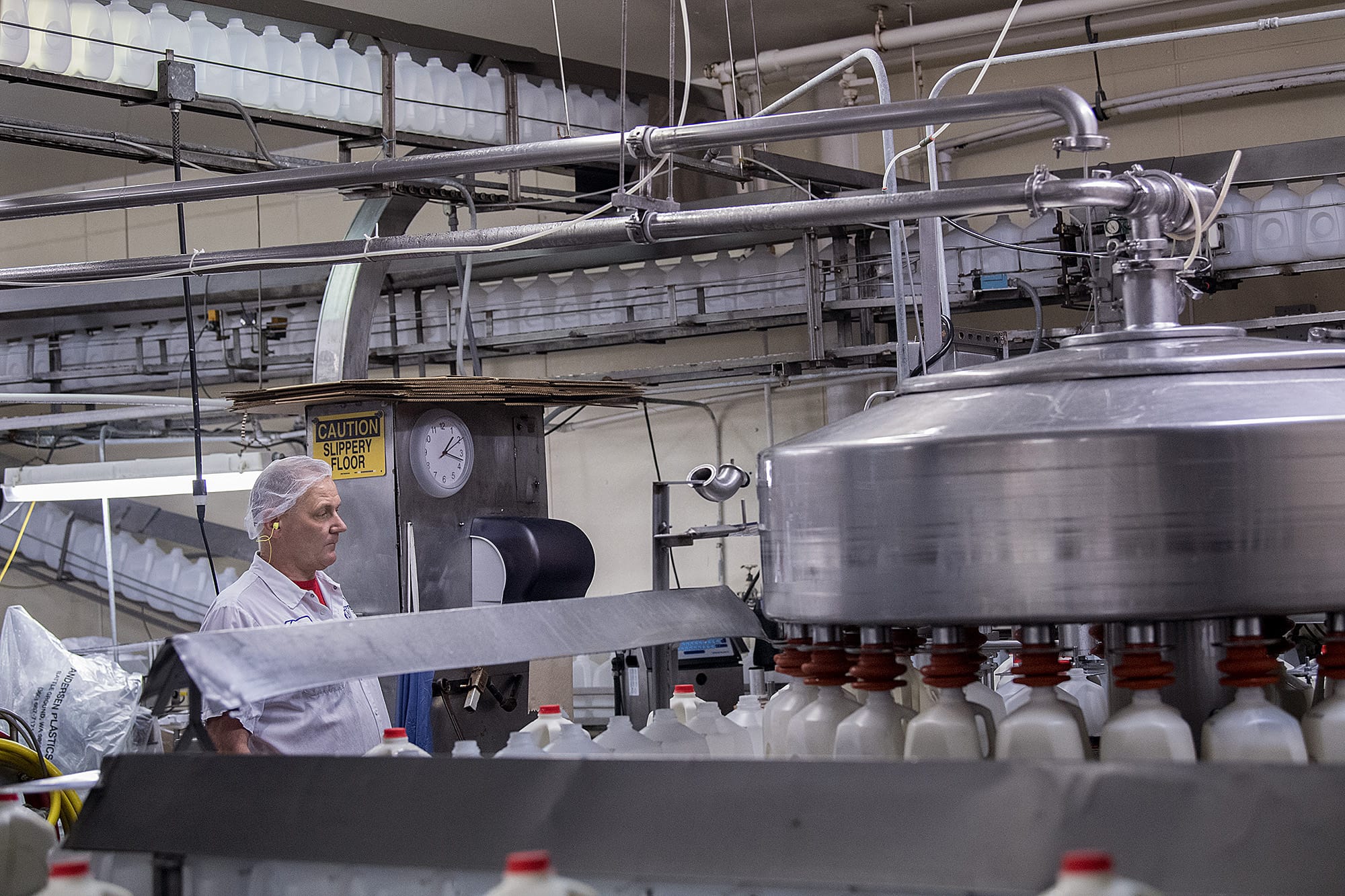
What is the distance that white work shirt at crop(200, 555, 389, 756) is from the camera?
2.17 metres

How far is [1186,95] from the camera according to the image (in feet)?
17.0

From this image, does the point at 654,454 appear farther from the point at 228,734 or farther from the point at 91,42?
the point at 228,734

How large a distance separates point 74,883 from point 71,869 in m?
0.01

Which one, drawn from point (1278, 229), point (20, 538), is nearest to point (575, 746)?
point (1278, 229)

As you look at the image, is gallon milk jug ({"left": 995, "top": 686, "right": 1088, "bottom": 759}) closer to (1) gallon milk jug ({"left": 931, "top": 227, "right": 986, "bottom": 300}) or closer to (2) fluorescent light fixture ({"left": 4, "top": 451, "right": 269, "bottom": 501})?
(2) fluorescent light fixture ({"left": 4, "top": 451, "right": 269, "bottom": 501})

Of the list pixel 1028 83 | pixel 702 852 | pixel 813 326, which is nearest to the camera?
pixel 702 852

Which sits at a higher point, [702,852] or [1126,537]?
[1126,537]

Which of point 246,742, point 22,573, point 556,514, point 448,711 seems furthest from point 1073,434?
point 22,573

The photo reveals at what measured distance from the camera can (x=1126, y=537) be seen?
3.61 feet

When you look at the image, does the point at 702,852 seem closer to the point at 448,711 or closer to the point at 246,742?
the point at 246,742

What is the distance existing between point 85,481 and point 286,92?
138 cm

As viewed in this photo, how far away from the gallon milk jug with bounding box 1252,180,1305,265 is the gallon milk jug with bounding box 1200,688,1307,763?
145 inches

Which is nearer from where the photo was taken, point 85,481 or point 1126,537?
point 1126,537

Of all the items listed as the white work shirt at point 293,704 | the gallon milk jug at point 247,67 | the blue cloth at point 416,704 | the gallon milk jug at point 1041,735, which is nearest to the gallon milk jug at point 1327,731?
the gallon milk jug at point 1041,735
